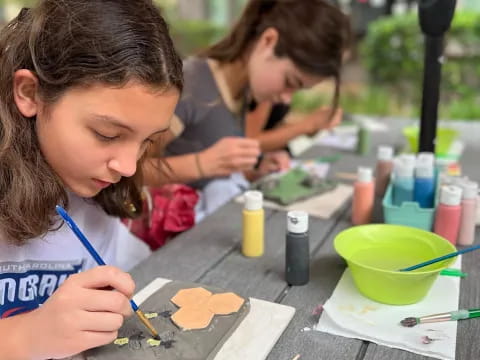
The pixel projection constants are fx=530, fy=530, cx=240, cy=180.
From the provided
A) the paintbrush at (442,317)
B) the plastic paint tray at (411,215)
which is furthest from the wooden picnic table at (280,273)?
the plastic paint tray at (411,215)

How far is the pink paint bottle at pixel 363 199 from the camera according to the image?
127cm

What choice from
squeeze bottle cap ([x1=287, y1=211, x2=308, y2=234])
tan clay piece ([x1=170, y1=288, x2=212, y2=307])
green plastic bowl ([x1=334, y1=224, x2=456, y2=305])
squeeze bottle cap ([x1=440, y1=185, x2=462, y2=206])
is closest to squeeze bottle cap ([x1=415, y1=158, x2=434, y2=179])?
squeeze bottle cap ([x1=440, y1=185, x2=462, y2=206])

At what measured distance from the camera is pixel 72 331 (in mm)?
702

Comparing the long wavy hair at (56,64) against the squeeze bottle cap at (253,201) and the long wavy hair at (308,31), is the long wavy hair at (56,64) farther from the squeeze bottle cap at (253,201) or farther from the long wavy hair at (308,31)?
the long wavy hair at (308,31)

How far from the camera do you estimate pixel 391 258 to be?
995mm

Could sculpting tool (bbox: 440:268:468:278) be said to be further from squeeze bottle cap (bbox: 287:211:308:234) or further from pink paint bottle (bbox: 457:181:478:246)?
squeeze bottle cap (bbox: 287:211:308:234)

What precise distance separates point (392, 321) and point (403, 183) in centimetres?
49

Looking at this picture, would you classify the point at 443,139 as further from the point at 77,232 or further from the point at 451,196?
the point at 77,232

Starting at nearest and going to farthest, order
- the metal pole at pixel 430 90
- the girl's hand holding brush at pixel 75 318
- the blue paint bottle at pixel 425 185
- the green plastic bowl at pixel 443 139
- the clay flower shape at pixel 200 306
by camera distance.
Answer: the girl's hand holding brush at pixel 75 318
the clay flower shape at pixel 200 306
the blue paint bottle at pixel 425 185
the metal pole at pixel 430 90
the green plastic bowl at pixel 443 139

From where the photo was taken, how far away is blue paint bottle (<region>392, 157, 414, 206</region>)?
4.12 feet

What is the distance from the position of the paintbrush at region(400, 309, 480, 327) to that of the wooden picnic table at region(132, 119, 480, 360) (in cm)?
1

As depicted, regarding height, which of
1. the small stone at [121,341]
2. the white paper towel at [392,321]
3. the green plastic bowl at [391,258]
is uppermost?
the green plastic bowl at [391,258]

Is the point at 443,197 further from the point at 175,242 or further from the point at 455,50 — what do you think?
the point at 455,50

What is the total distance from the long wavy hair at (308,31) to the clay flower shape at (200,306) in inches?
35.3
